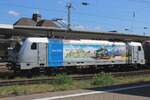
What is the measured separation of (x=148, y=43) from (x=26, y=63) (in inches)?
767

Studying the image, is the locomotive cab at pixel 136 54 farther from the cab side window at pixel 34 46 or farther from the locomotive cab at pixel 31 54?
the cab side window at pixel 34 46

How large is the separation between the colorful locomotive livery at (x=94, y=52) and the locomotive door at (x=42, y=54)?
2068mm

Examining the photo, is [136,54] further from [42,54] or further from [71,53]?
[42,54]

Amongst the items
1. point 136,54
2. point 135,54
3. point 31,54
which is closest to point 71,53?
point 31,54

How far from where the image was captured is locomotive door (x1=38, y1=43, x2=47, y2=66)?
31000 mm

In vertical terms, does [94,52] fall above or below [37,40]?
below

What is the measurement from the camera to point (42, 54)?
1229 inches

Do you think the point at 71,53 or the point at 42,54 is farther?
the point at 71,53

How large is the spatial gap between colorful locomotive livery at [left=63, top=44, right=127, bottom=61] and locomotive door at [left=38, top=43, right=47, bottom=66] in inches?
81.4

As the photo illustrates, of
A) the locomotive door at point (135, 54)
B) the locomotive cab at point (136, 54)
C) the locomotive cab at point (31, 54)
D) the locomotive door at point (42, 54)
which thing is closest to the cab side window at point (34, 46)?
the locomotive cab at point (31, 54)

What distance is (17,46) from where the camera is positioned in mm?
30703

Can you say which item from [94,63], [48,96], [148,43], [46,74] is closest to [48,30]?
[148,43]

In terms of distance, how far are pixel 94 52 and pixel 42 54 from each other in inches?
241

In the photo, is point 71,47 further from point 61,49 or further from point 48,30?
point 48,30
